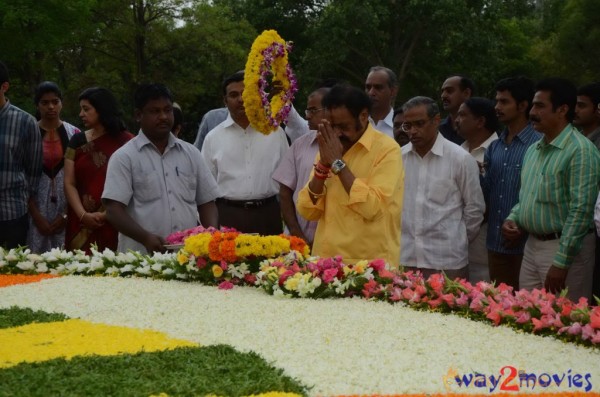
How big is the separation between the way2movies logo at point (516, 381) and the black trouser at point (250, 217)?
4286 mm

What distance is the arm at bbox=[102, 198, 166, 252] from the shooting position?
22.2ft

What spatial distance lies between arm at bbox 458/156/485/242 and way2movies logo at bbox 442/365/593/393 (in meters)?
2.94

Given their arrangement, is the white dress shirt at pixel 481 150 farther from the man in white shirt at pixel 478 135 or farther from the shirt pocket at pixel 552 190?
the shirt pocket at pixel 552 190

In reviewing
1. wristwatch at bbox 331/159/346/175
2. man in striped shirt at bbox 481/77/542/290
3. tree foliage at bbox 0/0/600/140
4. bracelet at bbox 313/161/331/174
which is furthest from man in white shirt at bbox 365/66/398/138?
tree foliage at bbox 0/0/600/140

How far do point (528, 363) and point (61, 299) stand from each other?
133 inches

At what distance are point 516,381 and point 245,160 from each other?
4.69m

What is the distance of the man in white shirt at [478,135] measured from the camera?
26.3ft

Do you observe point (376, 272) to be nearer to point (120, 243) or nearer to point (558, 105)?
point (558, 105)

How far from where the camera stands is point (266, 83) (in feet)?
25.1

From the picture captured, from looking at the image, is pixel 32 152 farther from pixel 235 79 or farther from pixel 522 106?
pixel 522 106

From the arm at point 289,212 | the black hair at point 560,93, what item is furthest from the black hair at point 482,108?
the arm at point 289,212

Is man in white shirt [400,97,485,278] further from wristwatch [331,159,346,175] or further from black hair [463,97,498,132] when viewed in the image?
wristwatch [331,159,346,175]

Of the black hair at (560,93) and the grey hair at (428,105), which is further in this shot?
the grey hair at (428,105)

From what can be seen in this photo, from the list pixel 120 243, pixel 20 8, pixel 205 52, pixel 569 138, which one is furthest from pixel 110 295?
pixel 205 52
